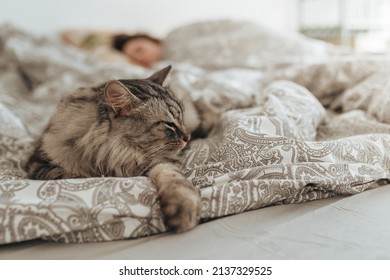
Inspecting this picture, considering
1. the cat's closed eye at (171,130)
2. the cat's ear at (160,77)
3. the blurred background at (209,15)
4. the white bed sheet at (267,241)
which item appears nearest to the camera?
the white bed sheet at (267,241)

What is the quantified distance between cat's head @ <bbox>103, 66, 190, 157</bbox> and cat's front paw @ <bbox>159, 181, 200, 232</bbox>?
262 millimetres

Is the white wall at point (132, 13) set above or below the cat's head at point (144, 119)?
above

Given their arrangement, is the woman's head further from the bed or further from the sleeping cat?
the sleeping cat

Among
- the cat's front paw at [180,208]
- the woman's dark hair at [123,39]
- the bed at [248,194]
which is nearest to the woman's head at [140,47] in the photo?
the woman's dark hair at [123,39]

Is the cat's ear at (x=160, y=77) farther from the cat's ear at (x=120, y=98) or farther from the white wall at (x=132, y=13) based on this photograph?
the white wall at (x=132, y=13)

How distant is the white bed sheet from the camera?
30.5 inches

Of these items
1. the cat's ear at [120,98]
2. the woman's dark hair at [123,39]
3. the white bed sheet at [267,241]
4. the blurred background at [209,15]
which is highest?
the blurred background at [209,15]

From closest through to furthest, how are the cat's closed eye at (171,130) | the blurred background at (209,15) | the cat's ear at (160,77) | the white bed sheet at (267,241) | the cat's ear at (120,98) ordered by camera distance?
1. the white bed sheet at (267,241)
2. the cat's ear at (120,98)
3. the cat's closed eye at (171,130)
4. the cat's ear at (160,77)
5. the blurred background at (209,15)

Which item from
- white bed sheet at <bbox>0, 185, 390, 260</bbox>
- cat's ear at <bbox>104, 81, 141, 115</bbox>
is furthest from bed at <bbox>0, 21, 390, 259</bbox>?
cat's ear at <bbox>104, 81, 141, 115</bbox>

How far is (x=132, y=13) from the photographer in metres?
3.39

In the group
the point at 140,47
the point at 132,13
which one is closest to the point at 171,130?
the point at 140,47

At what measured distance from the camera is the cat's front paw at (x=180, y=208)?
2.79 feet

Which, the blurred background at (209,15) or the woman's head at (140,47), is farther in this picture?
the blurred background at (209,15)

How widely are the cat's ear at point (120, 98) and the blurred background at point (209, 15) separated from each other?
80.9 inches
